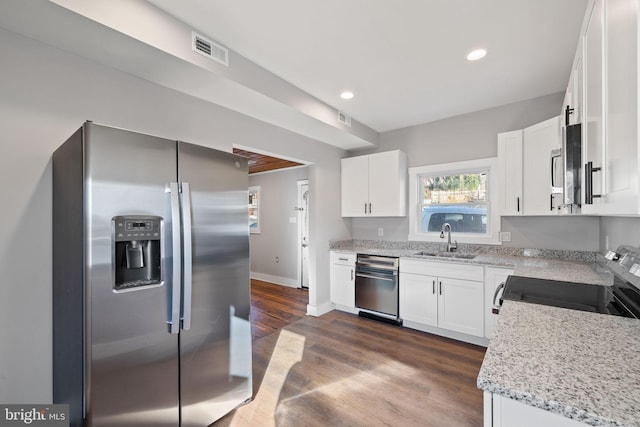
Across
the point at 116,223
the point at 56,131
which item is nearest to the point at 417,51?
the point at 116,223

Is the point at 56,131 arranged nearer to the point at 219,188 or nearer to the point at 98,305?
the point at 219,188

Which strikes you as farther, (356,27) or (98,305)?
(356,27)

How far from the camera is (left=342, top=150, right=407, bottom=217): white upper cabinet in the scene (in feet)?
12.5

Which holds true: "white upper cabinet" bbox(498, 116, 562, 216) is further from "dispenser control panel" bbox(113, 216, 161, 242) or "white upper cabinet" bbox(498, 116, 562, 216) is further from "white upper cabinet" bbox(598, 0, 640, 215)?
"dispenser control panel" bbox(113, 216, 161, 242)

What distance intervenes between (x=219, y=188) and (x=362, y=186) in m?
2.60

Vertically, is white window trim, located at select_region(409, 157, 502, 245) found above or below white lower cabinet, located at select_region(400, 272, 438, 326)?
above

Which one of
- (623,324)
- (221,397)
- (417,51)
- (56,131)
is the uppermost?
(417,51)

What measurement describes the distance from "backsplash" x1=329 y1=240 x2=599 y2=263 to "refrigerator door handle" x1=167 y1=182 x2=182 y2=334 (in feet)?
8.78

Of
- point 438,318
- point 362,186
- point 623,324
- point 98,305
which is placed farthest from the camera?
point 362,186

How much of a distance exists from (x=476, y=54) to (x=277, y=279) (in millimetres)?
4901

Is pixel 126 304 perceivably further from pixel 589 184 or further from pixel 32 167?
pixel 589 184

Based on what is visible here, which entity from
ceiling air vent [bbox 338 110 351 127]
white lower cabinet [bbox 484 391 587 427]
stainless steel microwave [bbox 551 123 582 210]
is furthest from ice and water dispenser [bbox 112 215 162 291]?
ceiling air vent [bbox 338 110 351 127]

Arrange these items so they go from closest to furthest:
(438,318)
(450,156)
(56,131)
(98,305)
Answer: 1. (98,305)
2. (56,131)
3. (438,318)
4. (450,156)

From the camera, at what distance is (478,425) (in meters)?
1.82
